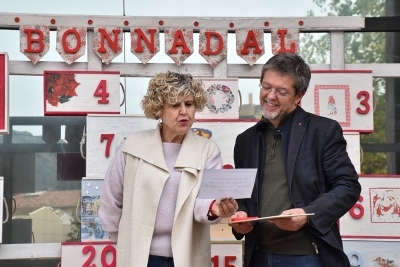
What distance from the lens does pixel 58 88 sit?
3.60 m

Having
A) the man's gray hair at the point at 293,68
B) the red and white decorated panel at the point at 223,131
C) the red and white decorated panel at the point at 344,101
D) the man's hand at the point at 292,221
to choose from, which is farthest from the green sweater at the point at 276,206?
the red and white decorated panel at the point at 344,101

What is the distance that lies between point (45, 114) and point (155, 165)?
4.55ft

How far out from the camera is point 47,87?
360 cm

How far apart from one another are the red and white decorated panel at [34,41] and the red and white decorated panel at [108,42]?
1.03ft

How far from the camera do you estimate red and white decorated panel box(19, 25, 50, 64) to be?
142 inches

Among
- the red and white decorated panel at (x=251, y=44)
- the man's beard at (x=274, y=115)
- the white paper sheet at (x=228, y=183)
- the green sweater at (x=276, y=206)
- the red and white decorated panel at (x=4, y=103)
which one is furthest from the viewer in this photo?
the red and white decorated panel at (x=251, y=44)

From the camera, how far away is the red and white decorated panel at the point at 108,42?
3666 mm

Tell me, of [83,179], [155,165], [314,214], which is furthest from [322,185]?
[83,179]

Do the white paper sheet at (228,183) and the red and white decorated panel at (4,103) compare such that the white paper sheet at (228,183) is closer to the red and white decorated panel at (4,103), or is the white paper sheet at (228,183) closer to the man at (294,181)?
the man at (294,181)

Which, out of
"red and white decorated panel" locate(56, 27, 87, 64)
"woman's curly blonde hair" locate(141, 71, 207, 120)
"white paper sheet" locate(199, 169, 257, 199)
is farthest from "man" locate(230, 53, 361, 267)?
"red and white decorated panel" locate(56, 27, 87, 64)

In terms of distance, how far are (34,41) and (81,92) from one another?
448 mm

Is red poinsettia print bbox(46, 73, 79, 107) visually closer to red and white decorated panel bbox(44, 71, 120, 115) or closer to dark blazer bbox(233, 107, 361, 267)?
red and white decorated panel bbox(44, 71, 120, 115)

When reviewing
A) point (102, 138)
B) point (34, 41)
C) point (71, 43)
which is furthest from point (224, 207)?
point (34, 41)

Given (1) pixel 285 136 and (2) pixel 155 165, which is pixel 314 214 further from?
(2) pixel 155 165
